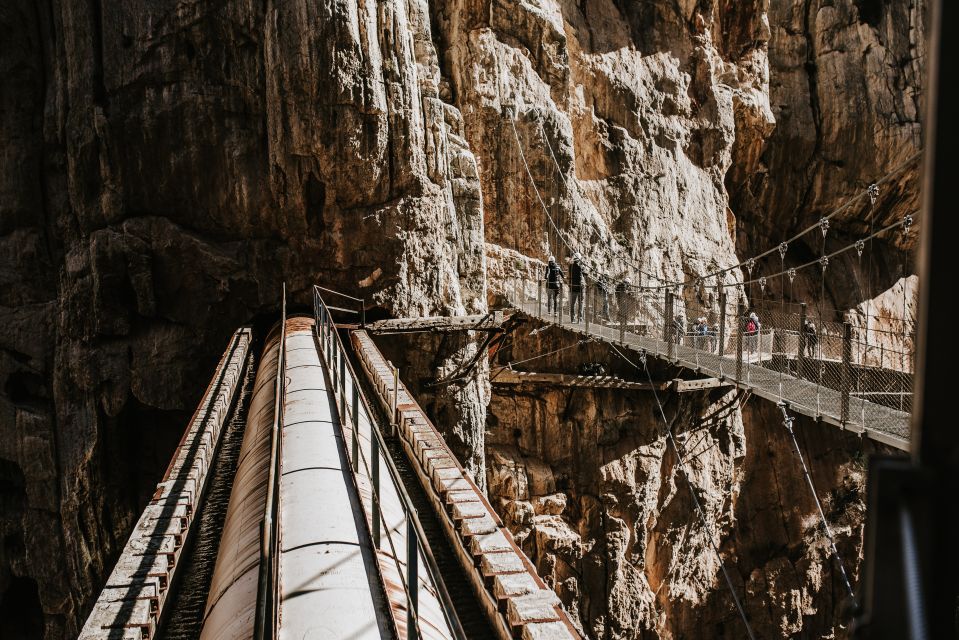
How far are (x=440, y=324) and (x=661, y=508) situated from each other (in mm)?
8706

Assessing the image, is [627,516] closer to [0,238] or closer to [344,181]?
[344,181]

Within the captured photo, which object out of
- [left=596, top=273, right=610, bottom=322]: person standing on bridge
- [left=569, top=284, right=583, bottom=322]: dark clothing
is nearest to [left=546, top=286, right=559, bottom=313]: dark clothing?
[left=569, top=284, right=583, bottom=322]: dark clothing

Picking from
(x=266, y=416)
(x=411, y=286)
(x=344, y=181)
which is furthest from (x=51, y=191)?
(x=266, y=416)

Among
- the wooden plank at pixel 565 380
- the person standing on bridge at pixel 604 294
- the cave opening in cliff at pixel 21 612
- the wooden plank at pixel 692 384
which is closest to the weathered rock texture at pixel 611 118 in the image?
the person standing on bridge at pixel 604 294

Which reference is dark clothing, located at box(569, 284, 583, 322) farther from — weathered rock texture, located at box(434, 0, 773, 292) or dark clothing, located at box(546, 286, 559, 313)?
weathered rock texture, located at box(434, 0, 773, 292)

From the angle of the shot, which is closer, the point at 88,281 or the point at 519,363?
the point at 88,281

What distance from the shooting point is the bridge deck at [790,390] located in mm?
6246

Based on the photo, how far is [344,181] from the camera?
35.8 ft

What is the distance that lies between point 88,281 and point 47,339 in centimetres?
260

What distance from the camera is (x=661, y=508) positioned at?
1673 cm

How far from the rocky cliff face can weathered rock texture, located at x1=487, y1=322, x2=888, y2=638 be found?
185 millimetres

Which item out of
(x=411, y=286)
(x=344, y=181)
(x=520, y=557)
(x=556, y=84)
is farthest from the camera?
(x=556, y=84)

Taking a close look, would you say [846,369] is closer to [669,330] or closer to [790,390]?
[790,390]

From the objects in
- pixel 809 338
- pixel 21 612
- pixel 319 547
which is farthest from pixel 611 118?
pixel 21 612
